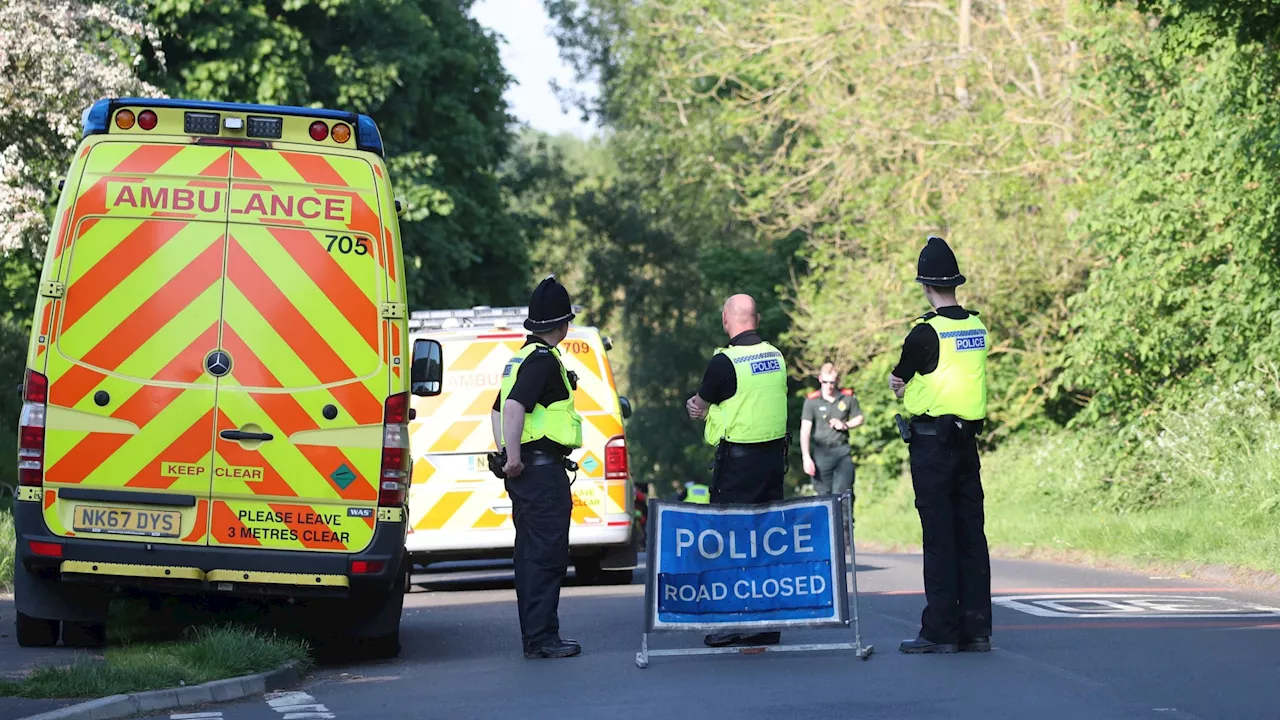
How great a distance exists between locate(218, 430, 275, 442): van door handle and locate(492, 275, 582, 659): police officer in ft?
3.99

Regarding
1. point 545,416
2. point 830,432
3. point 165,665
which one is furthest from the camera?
point 830,432

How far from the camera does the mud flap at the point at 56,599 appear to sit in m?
9.89

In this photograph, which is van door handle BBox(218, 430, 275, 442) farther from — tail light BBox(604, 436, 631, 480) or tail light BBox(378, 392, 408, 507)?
tail light BBox(604, 436, 631, 480)

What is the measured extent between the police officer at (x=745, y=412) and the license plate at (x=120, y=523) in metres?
2.68

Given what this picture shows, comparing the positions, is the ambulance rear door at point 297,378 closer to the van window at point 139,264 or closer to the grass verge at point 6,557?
the van window at point 139,264

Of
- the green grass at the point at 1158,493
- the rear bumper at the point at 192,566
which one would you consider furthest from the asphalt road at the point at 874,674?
the green grass at the point at 1158,493

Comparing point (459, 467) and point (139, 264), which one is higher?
point (139, 264)

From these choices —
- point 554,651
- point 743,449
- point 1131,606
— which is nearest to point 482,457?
point 554,651

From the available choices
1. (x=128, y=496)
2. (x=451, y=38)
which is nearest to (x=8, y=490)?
(x=128, y=496)

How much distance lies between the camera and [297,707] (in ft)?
27.1

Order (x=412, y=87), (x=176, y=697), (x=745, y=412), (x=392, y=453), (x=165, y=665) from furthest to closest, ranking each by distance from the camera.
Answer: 1. (x=412, y=87)
2. (x=745, y=412)
3. (x=392, y=453)
4. (x=165, y=665)
5. (x=176, y=697)

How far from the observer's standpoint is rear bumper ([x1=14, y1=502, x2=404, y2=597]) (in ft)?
→ 30.9

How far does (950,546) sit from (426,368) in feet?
9.94

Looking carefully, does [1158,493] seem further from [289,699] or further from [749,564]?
[289,699]
